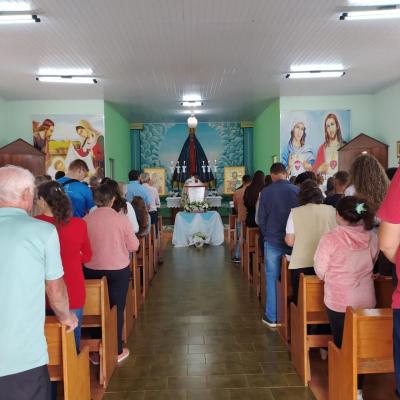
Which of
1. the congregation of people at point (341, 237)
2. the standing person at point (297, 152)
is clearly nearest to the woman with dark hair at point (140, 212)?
the congregation of people at point (341, 237)

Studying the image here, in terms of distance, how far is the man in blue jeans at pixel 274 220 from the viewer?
425cm

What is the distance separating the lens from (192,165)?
15.1 meters

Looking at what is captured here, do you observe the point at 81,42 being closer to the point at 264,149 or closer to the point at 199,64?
the point at 199,64

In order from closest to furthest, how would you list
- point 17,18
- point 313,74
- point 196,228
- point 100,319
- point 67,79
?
point 100,319, point 17,18, point 67,79, point 313,74, point 196,228

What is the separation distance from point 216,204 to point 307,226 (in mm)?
8672

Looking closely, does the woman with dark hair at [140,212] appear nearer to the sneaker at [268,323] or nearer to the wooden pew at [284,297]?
the sneaker at [268,323]

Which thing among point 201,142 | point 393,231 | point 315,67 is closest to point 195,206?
point 315,67

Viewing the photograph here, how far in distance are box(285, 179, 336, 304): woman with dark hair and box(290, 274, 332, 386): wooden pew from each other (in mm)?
409

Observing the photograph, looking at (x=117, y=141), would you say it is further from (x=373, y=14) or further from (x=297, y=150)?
(x=373, y=14)

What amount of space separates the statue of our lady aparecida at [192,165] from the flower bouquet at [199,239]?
234 inches

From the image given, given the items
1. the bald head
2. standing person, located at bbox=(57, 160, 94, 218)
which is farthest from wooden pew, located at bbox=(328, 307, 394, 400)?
standing person, located at bbox=(57, 160, 94, 218)

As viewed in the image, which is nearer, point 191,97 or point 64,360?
point 64,360

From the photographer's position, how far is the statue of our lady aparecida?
593 inches

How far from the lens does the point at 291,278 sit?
3867 mm
